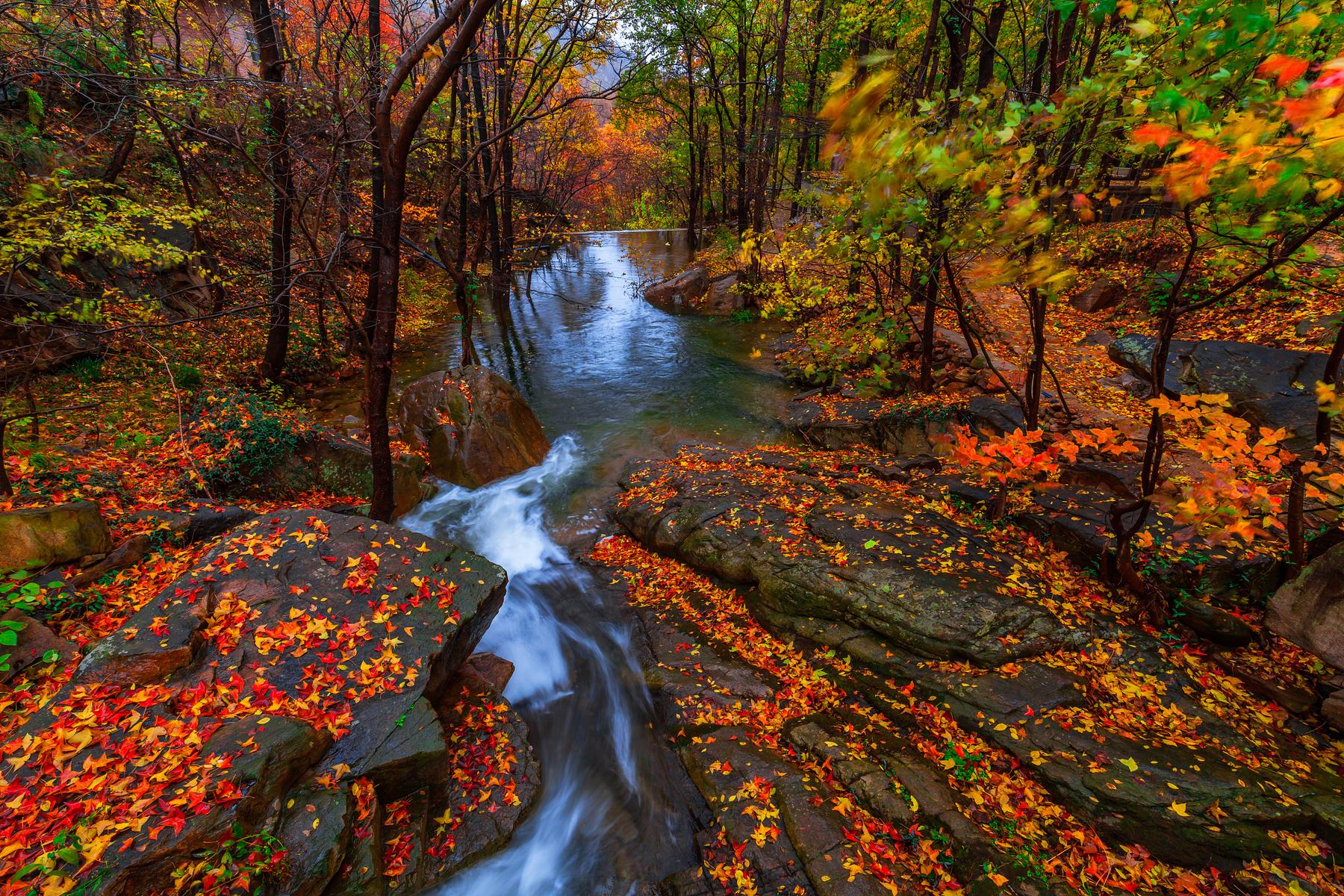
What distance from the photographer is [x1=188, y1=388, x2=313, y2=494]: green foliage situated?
7.61 meters

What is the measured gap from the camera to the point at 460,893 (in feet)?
14.2

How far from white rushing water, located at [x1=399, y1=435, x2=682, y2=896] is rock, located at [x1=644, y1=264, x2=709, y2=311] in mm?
14363

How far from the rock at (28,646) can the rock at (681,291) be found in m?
20.2

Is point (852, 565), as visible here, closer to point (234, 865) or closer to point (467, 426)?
point (234, 865)

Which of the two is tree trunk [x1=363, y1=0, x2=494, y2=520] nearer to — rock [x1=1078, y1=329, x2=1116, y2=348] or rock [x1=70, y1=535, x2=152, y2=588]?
rock [x1=70, y1=535, x2=152, y2=588]

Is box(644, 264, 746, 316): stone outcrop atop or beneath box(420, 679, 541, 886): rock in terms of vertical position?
atop

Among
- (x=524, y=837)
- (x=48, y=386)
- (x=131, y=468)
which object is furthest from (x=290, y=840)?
(x=48, y=386)

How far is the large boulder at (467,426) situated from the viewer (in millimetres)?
10633

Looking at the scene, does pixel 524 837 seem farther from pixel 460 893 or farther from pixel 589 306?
pixel 589 306

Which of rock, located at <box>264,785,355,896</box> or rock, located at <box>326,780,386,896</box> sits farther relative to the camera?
rock, located at <box>326,780,386,896</box>

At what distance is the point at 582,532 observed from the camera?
9.46 metres

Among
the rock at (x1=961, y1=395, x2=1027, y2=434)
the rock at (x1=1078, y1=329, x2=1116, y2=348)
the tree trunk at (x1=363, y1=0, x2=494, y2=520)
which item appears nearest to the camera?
the tree trunk at (x1=363, y1=0, x2=494, y2=520)

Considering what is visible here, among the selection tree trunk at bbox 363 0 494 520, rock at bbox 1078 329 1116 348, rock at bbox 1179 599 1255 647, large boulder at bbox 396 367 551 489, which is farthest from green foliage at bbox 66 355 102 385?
rock at bbox 1078 329 1116 348

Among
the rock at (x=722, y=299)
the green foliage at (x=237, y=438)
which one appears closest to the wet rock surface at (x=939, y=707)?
the green foliage at (x=237, y=438)
